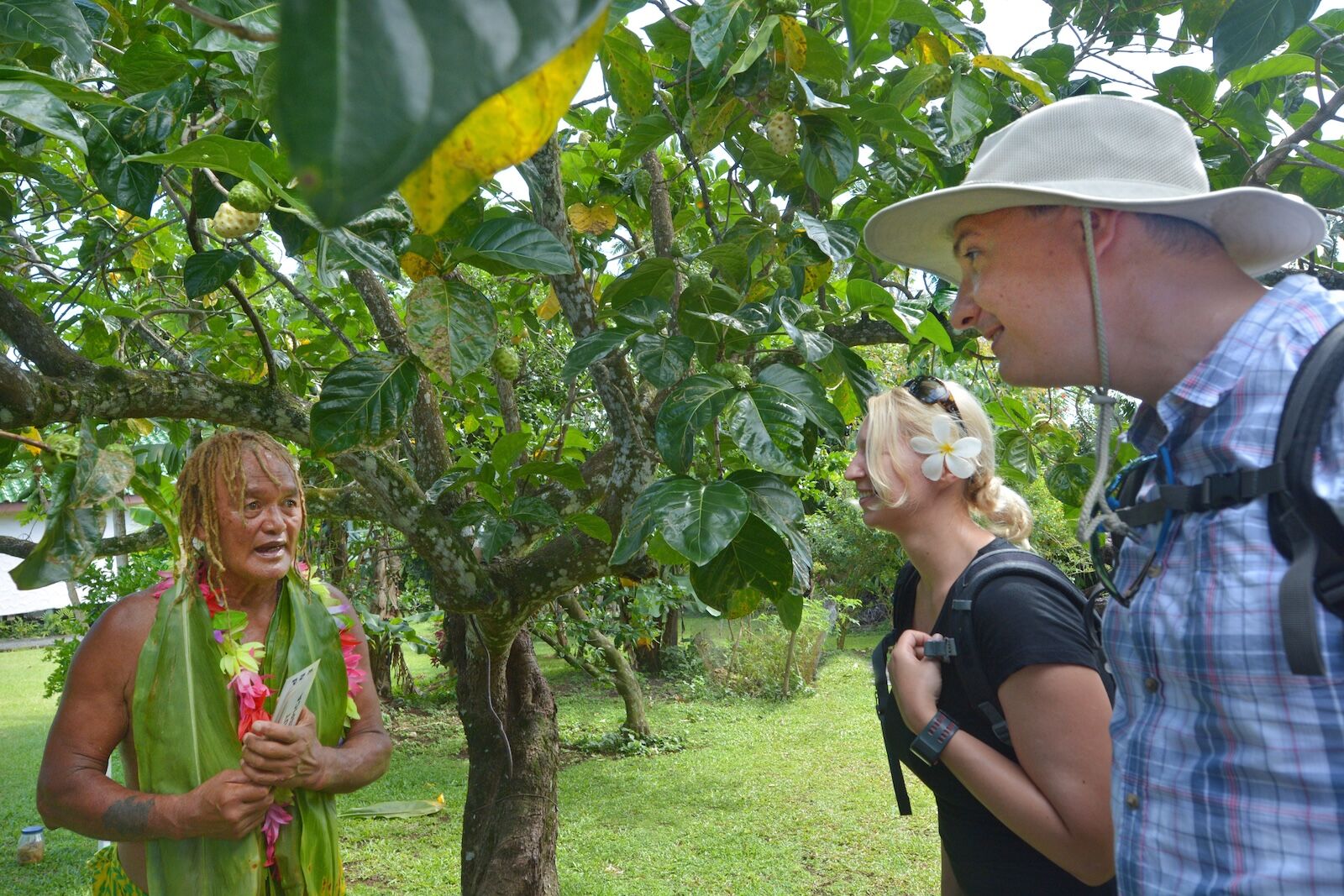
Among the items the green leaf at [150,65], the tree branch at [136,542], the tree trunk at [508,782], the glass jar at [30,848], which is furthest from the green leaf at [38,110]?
the glass jar at [30,848]

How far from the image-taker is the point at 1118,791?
0.93 metres

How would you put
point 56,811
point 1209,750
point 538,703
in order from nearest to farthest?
point 1209,750, point 56,811, point 538,703

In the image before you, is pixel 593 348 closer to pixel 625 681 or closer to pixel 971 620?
pixel 971 620

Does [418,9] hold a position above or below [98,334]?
below

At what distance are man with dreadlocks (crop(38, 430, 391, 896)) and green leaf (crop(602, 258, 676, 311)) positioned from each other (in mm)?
792

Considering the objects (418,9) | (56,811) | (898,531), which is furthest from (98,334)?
(418,9)

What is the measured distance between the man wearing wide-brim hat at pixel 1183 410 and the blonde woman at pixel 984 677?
382mm

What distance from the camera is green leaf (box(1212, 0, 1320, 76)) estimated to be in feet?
4.10

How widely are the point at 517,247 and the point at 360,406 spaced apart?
37 centimetres

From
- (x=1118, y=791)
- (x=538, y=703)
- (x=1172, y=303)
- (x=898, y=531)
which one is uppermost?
(x=1172, y=303)

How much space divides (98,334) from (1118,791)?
3.07 meters

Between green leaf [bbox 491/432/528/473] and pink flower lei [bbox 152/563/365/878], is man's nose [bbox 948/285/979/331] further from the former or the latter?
pink flower lei [bbox 152/563/365/878]

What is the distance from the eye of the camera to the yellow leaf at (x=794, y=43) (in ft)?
4.58

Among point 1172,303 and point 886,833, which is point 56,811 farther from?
point 886,833
